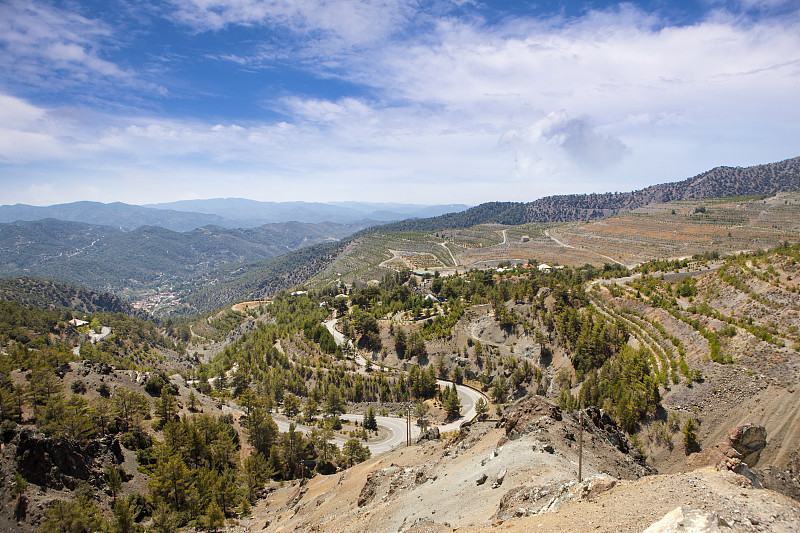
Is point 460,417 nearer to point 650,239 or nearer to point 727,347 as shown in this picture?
point 727,347

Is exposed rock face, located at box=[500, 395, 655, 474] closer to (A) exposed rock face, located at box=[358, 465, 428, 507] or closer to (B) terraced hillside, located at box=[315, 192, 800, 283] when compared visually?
(A) exposed rock face, located at box=[358, 465, 428, 507]

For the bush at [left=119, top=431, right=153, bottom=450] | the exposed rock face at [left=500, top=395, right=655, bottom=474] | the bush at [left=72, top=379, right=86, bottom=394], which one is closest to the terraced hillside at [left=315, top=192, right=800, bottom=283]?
the exposed rock face at [left=500, top=395, right=655, bottom=474]

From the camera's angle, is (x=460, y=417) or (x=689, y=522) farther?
(x=460, y=417)

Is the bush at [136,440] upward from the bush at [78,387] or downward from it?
downward

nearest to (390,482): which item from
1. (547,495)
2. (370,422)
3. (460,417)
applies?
(547,495)

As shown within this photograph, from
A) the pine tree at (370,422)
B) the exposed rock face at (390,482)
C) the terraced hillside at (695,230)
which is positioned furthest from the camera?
the terraced hillside at (695,230)

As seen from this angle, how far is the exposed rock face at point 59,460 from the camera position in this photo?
3481 centimetres

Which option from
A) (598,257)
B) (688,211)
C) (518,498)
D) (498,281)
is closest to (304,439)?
(518,498)

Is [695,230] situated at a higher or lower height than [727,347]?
A: higher

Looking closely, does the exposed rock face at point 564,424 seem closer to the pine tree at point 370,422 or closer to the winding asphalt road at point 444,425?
the winding asphalt road at point 444,425

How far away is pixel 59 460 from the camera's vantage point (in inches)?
1449

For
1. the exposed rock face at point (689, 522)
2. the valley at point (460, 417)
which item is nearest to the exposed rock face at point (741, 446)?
the valley at point (460, 417)

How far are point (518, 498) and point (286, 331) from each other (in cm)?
10012

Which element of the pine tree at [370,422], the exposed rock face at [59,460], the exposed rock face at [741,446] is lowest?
the pine tree at [370,422]
